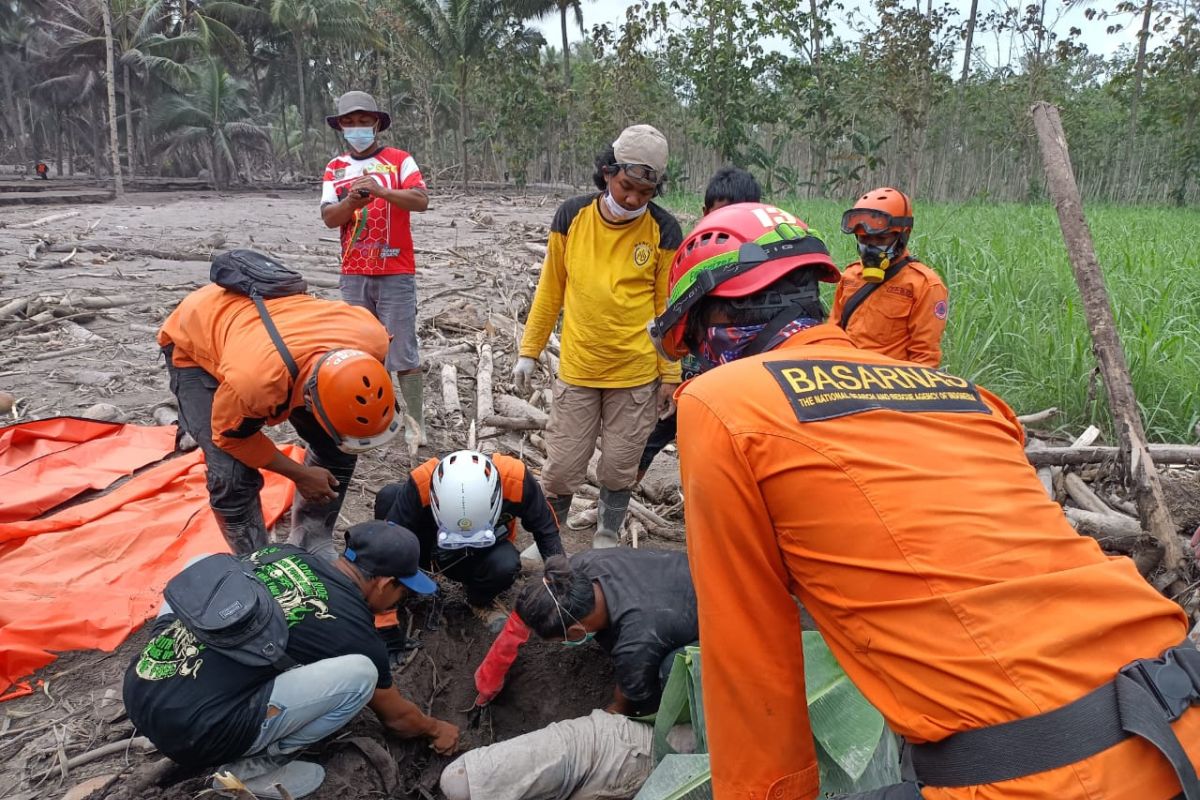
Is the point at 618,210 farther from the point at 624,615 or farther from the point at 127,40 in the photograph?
the point at 127,40

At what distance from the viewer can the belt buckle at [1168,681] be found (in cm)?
104

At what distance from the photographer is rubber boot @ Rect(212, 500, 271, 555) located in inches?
133

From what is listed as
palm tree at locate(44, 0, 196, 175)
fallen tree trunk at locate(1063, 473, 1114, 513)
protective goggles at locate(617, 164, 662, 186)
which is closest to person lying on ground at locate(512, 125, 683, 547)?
protective goggles at locate(617, 164, 662, 186)

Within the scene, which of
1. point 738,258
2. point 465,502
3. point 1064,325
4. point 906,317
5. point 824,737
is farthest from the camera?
point 1064,325

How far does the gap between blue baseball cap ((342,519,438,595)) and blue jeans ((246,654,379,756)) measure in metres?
0.38

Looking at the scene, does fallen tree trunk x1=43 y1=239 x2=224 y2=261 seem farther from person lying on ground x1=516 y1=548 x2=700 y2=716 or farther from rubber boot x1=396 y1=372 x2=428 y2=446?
person lying on ground x1=516 y1=548 x2=700 y2=716

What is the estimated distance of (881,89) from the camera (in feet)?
Answer: 66.7

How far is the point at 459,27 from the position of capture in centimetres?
2625

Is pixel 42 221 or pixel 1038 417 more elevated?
pixel 42 221

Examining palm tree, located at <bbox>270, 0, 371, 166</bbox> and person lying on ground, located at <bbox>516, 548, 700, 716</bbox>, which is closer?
person lying on ground, located at <bbox>516, 548, 700, 716</bbox>

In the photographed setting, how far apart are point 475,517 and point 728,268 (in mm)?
2301

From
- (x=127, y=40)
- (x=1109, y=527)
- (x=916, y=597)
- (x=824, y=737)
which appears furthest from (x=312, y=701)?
(x=127, y=40)

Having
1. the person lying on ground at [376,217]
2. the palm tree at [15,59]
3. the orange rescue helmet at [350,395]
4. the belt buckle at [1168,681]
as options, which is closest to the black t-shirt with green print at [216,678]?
the orange rescue helmet at [350,395]

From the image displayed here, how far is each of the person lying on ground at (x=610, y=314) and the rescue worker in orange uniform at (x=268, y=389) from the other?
1058 mm
